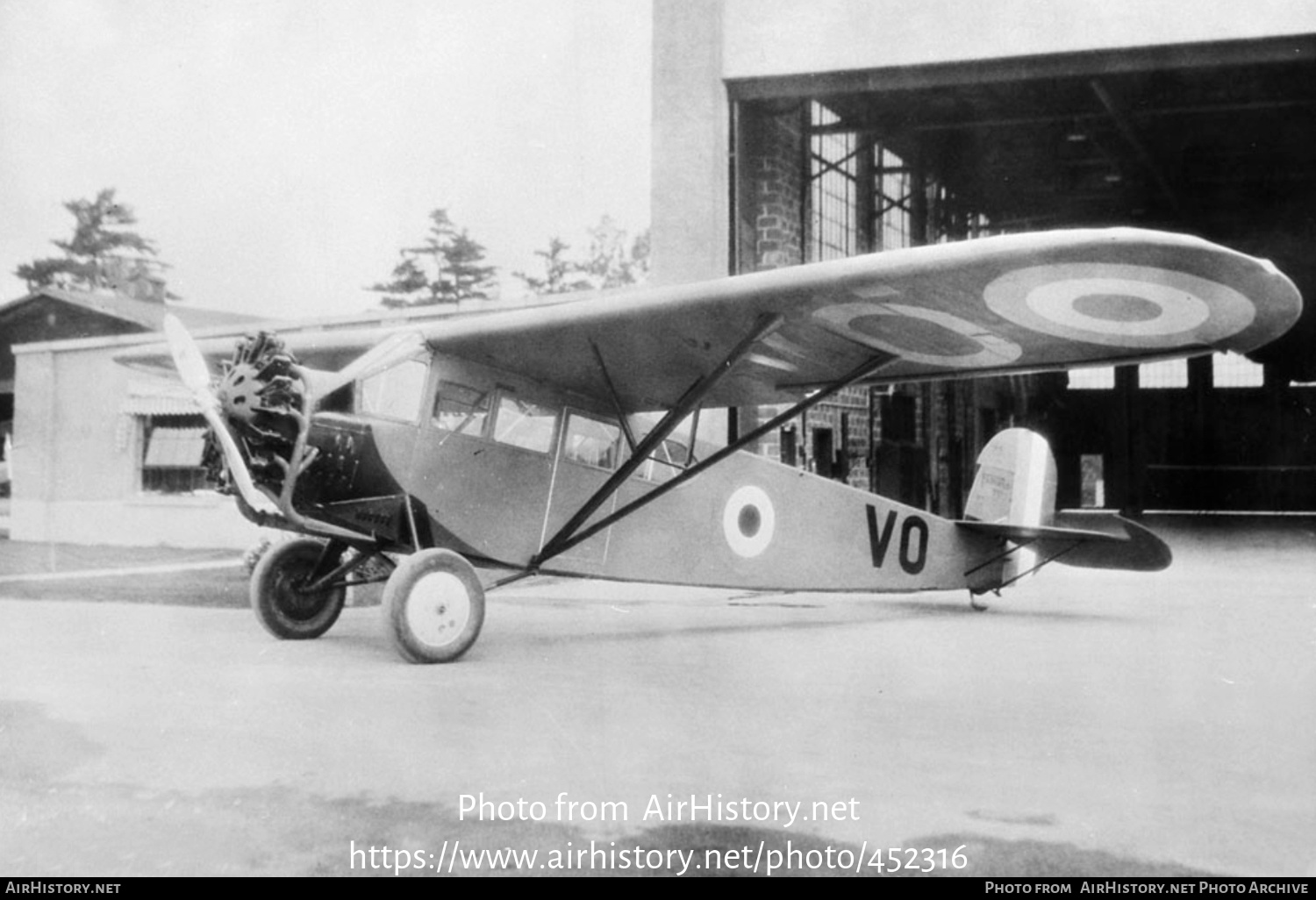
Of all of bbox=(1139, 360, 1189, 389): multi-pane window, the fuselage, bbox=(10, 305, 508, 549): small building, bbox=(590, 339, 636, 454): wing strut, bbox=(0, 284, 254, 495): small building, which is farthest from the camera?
bbox=(1139, 360, 1189, 389): multi-pane window

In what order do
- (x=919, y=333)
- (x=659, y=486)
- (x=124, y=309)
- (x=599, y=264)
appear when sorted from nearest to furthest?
(x=919, y=333) → (x=659, y=486) → (x=124, y=309) → (x=599, y=264)

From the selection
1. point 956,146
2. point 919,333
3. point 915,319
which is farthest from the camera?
point 956,146

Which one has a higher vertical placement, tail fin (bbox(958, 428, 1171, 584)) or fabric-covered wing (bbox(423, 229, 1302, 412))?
fabric-covered wing (bbox(423, 229, 1302, 412))

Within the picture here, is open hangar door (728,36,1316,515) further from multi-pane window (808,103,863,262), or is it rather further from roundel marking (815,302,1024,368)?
roundel marking (815,302,1024,368)

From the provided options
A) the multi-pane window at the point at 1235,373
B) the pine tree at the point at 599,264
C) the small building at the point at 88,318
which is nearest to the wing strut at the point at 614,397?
the small building at the point at 88,318

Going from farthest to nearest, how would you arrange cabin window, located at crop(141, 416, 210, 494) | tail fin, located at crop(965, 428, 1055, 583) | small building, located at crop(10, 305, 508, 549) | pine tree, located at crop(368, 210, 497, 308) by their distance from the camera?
cabin window, located at crop(141, 416, 210, 494) → small building, located at crop(10, 305, 508, 549) → pine tree, located at crop(368, 210, 497, 308) → tail fin, located at crop(965, 428, 1055, 583)

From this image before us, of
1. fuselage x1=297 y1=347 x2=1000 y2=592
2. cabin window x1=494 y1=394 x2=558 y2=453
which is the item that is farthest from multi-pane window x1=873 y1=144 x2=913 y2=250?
cabin window x1=494 y1=394 x2=558 y2=453

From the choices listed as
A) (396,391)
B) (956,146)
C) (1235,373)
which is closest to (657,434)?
(396,391)

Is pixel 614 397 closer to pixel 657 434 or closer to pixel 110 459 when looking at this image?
pixel 657 434

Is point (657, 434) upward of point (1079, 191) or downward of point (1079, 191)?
downward
